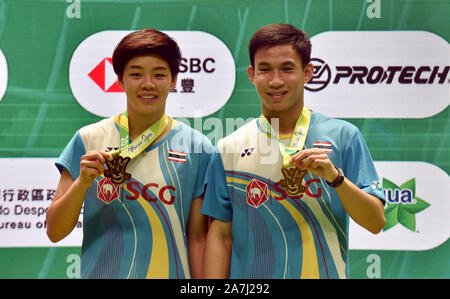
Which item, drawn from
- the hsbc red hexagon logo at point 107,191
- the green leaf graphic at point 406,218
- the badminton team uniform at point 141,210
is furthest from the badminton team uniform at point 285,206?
the green leaf graphic at point 406,218

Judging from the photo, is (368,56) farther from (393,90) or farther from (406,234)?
(406,234)

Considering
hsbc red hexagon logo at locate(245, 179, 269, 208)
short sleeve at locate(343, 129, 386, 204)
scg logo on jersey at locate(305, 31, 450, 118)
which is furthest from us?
scg logo on jersey at locate(305, 31, 450, 118)

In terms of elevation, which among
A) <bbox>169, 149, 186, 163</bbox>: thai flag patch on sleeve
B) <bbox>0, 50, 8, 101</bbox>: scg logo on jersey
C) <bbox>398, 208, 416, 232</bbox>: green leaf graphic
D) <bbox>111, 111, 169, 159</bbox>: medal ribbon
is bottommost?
<bbox>398, 208, 416, 232</bbox>: green leaf graphic

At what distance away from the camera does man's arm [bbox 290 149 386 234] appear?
217cm

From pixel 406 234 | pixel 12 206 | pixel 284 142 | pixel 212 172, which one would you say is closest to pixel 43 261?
pixel 12 206

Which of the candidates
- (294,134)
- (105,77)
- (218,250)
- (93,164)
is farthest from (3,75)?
(294,134)

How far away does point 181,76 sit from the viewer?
3.21 m

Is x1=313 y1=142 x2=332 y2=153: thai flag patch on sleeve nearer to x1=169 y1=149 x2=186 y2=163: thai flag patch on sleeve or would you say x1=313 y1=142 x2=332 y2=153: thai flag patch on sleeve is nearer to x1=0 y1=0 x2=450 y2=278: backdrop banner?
x1=169 y1=149 x2=186 y2=163: thai flag patch on sleeve

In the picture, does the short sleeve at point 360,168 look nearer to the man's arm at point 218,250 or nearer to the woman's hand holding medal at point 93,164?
the man's arm at point 218,250

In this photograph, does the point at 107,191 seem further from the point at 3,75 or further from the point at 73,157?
the point at 3,75

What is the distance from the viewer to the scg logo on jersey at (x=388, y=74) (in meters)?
3.18

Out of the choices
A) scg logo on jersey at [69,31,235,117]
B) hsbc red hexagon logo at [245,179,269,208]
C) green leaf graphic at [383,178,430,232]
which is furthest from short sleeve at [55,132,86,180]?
green leaf graphic at [383,178,430,232]

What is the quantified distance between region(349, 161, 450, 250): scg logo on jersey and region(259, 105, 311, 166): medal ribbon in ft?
3.09

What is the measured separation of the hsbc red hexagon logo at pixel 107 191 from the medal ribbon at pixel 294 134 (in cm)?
79
